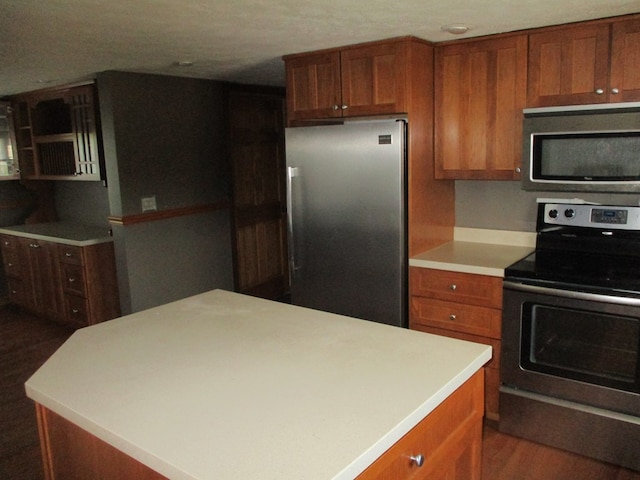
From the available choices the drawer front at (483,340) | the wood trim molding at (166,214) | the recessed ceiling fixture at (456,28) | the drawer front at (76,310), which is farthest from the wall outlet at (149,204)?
the recessed ceiling fixture at (456,28)

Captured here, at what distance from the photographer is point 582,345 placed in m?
2.45

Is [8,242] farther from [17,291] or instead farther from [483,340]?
[483,340]

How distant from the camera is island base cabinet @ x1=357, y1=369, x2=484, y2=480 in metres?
1.14

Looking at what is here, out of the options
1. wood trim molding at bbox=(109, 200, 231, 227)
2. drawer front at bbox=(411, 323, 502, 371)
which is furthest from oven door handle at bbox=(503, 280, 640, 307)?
wood trim molding at bbox=(109, 200, 231, 227)

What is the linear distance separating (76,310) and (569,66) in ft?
12.8

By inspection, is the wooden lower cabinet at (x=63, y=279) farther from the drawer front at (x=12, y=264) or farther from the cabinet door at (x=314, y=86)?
the cabinet door at (x=314, y=86)

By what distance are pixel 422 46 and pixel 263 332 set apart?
6.27 feet

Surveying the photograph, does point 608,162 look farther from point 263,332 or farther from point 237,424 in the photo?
point 237,424

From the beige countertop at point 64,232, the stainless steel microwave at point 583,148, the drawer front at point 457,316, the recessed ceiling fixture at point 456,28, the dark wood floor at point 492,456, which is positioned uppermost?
the recessed ceiling fixture at point 456,28

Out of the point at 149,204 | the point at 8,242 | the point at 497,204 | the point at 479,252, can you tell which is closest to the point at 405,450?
the point at 479,252

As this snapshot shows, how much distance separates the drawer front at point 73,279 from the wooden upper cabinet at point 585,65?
3.44 metres

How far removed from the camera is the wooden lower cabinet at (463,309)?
2701mm

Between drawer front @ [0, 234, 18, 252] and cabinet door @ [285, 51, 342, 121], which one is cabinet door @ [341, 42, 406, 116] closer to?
cabinet door @ [285, 51, 342, 121]

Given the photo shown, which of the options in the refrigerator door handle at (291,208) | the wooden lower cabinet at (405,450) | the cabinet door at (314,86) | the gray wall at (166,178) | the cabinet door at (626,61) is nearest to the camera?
the wooden lower cabinet at (405,450)
